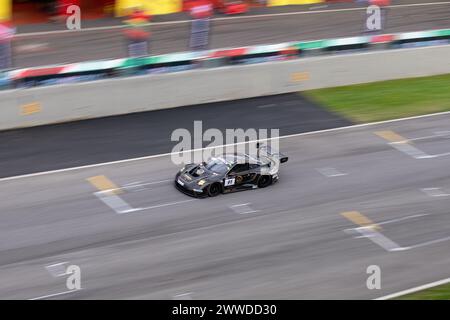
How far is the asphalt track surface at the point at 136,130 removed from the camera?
3022 centimetres

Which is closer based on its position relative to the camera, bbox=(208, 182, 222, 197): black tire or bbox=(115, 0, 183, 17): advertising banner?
bbox=(208, 182, 222, 197): black tire

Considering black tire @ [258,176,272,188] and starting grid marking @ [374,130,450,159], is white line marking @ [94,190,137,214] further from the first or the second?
starting grid marking @ [374,130,450,159]

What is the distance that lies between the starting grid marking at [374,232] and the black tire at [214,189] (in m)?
3.73

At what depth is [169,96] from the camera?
3434 centimetres

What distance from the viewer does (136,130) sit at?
32594 mm

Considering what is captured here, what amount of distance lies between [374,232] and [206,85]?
441 inches

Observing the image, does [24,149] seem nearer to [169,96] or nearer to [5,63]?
[5,63]

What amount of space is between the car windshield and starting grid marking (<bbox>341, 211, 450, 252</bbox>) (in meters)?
3.75

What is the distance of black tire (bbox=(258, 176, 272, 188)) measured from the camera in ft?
92.7

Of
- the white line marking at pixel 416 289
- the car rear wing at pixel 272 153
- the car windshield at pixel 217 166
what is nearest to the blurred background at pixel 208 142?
the white line marking at pixel 416 289

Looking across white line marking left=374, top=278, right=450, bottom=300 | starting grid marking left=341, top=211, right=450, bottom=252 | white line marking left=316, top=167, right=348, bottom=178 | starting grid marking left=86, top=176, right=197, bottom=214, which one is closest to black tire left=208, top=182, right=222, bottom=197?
starting grid marking left=86, top=176, right=197, bottom=214

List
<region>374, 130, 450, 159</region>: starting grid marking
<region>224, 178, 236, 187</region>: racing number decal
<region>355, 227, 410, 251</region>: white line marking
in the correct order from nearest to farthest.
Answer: <region>355, 227, 410, 251</region>: white line marking
<region>224, 178, 236, 187</region>: racing number decal
<region>374, 130, 450, 159</region>: starting grid marking

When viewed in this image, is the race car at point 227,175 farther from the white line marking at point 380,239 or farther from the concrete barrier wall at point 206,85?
the concrete barrier wall at point 206,85
